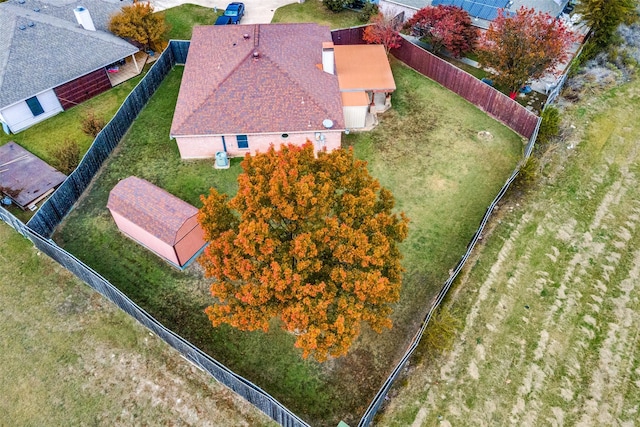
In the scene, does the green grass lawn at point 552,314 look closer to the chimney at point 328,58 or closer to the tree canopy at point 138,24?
the chimney at point 328,58

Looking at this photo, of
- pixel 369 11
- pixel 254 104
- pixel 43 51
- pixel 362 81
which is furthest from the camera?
pixel 369 11

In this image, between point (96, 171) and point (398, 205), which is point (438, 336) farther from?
point (96, 171)

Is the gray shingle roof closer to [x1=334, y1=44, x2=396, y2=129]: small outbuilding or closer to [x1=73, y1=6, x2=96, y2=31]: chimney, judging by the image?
[x1=73, y1=6, x2=96, y2=31]: chimney

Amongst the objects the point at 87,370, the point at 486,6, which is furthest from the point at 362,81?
the point at 87,370

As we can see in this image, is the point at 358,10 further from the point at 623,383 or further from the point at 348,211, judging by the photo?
the point at 623,383

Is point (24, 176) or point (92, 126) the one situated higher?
point (92, 126)

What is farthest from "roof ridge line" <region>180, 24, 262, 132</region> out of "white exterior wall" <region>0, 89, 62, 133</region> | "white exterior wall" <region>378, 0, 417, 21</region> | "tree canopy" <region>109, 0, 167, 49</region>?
"white exterior wall" <region>378, 0, 417, 21</region>
